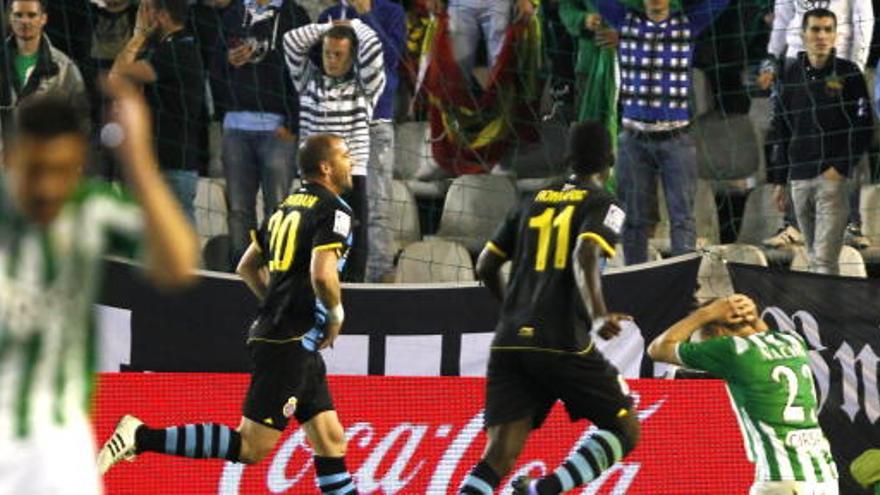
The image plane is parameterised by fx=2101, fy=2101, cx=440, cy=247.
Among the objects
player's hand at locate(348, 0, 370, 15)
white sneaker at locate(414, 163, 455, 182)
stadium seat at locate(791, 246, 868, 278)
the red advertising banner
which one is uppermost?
player's hand at locate(348, 0, 370, 15)

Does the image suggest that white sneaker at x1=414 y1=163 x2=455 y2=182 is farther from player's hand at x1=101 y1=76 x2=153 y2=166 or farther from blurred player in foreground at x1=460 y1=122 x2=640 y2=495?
player's hand at x1=101 y1=76 x2=153 y2=166

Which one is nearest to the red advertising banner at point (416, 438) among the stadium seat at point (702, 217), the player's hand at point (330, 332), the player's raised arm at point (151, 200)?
the player's hand at point (330, 332)

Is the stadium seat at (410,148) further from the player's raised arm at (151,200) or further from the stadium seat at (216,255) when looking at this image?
the player's raised arm at (151,200)

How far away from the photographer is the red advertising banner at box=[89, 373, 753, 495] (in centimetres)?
1141

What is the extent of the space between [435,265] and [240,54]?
180 centimetres

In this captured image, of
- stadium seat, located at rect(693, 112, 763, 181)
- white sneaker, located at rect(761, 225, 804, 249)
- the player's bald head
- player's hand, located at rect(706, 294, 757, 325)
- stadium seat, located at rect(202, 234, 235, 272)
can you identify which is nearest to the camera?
the player's bald head

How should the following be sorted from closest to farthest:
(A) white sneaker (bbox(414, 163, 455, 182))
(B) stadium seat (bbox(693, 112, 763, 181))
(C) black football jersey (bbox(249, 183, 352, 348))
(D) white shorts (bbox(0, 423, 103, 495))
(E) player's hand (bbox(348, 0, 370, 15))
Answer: (D) white shorts (bbox(0, 423, 103, 495)) → (C) black football jersey (bbox(249, 183, 352, 348)) → (E) player's hand (bbox(348, 0, 370, 15)) → (A) white sneaker (bbox(414, 163, 455, 182)) → (B) stadium seat (bbox(693, 112, 763, 181))

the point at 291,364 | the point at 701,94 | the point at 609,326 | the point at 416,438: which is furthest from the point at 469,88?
the point at 609,326

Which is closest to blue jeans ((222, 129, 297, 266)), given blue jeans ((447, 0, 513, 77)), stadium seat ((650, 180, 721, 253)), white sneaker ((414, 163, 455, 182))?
white sneaker ((414, 163, 455, 182))

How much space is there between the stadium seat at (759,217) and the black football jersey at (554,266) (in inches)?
163

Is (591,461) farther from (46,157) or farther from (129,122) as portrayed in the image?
(129,122)

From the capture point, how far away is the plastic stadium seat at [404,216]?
1354 centimetres

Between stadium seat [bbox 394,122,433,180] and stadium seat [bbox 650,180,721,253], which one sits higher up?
stadium seat [bbox 394,122,433,180]

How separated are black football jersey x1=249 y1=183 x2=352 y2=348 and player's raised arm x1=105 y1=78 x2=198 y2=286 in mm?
4618
